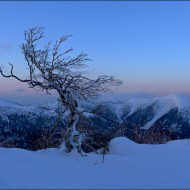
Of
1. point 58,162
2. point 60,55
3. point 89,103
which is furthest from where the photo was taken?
point 89,103

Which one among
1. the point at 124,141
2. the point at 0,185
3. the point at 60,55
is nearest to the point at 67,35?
the point at 60,55

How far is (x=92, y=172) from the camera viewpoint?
419 inches

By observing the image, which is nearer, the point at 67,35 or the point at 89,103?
→ the point at 67,35

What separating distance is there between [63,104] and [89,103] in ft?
5.29

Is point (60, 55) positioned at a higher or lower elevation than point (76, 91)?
higher

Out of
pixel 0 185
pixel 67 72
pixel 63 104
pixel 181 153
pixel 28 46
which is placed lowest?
pixel 0 185

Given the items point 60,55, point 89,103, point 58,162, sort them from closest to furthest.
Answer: point 58,162, point 60,55, point 89,103

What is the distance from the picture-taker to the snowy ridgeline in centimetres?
921

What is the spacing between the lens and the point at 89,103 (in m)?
17.4

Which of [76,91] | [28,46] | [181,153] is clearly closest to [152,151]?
[181,153]

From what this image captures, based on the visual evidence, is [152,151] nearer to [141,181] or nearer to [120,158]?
[120,158]

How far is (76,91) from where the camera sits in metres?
16.4

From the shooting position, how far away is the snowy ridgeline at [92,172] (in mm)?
9211

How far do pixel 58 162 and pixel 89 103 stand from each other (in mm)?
5827
